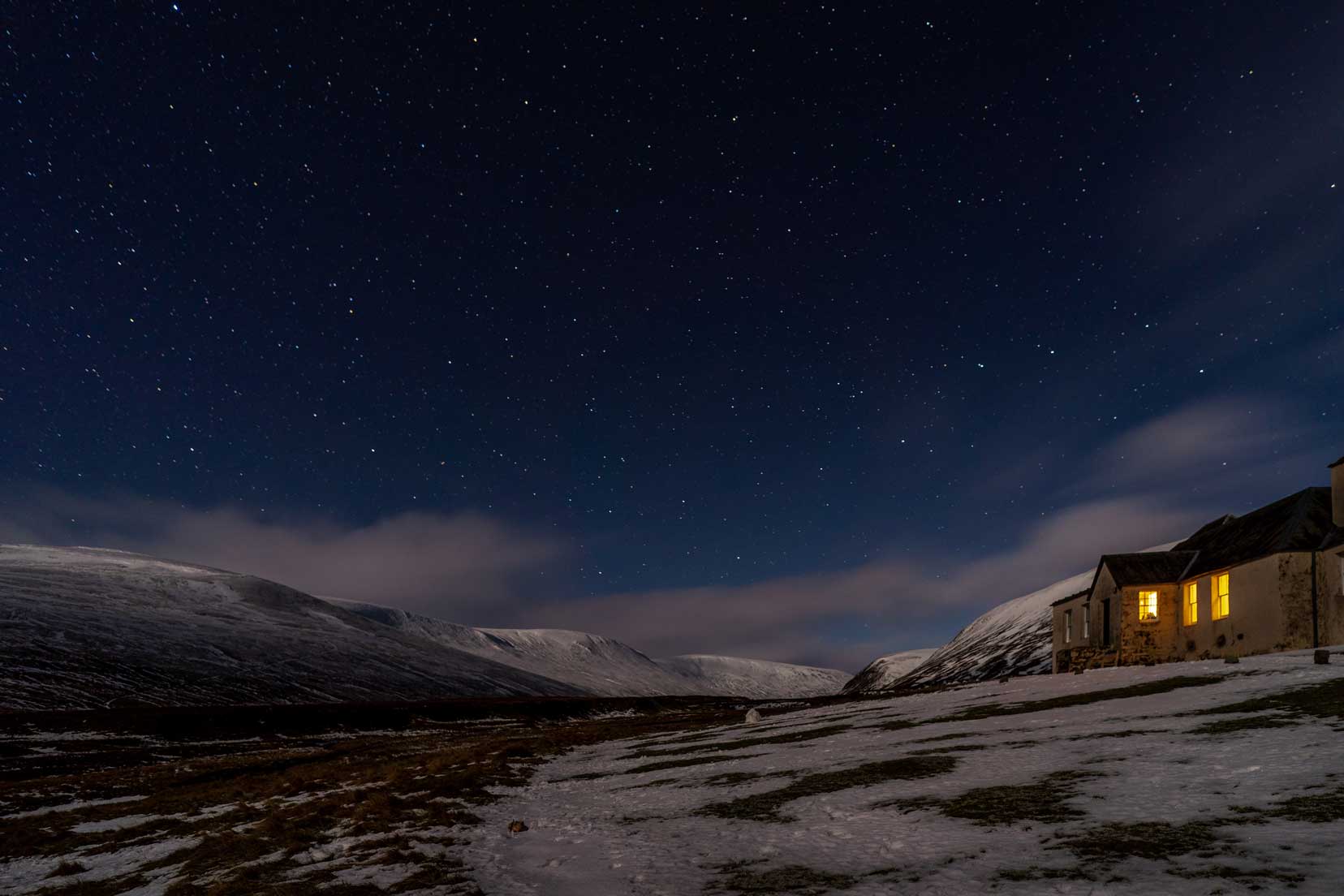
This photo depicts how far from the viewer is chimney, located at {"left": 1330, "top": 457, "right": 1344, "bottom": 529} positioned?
3391 cm

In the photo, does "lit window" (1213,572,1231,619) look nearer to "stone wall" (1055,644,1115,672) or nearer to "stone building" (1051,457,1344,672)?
"stone building" (1051,457,1344,672)

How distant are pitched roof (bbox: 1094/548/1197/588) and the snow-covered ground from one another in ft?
79.9

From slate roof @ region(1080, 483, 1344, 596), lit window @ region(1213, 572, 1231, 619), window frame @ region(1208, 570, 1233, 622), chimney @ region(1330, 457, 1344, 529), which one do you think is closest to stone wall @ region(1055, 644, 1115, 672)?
slate roof @ region(1080, 483, 1344, 596)

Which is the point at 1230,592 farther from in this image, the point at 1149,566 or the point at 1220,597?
the point at 1149,566

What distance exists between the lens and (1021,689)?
3178 cm

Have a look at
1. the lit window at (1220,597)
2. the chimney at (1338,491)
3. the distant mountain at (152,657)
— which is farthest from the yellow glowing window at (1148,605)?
the distant mountain at (152,657)

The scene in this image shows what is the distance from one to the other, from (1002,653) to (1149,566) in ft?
383

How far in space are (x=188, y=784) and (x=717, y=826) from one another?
1091 inches

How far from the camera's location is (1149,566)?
4472 cm

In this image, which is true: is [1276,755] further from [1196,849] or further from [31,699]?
[31,699]

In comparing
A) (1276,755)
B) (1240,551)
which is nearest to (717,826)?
(1276,755)

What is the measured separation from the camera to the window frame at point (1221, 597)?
123 feet

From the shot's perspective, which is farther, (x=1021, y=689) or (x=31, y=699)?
(x=31, y=699)

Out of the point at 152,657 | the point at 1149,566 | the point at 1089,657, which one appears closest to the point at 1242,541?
the point at 1149,566
